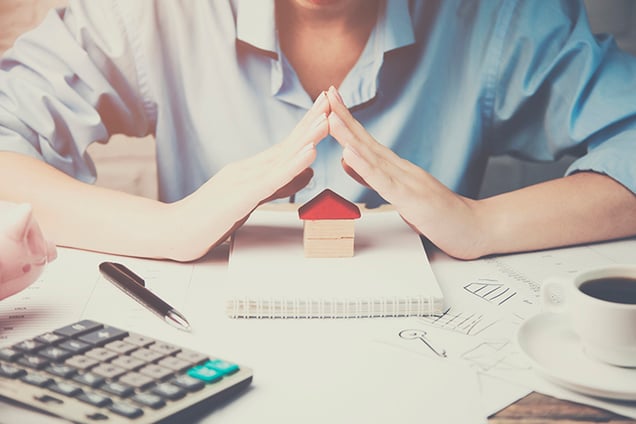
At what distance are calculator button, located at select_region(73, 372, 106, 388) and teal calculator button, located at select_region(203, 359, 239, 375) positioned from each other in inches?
3.0

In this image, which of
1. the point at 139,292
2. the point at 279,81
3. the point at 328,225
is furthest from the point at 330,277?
the point at 279,81

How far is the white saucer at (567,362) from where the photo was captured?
1.75ft

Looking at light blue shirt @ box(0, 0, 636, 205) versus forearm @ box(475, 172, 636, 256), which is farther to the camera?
light blue shirt @ box(0, 0, 636, 205)

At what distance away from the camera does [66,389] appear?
506 mm

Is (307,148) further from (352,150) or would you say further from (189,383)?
(189,383)

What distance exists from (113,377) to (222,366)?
77mm

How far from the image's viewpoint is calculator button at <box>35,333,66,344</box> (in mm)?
571

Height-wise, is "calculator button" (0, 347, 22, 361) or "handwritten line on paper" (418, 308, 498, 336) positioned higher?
"handwritten line on paper" (418, 308, 498, 336)

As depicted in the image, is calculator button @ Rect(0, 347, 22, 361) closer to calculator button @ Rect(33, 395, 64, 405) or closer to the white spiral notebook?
calculator button @ Rect(33, 395, 64, 405)

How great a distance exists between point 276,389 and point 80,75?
0.68m

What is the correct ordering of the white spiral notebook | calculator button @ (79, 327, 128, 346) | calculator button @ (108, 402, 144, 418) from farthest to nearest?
the white spiral notebook < calculator button @ (79, 327, 128, 346) < calculator button @ (108, 402, 144, 418)

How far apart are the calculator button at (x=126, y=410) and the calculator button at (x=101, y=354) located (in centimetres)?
7

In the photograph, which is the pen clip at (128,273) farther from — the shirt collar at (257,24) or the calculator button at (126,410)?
the shirt collar at (257,24)

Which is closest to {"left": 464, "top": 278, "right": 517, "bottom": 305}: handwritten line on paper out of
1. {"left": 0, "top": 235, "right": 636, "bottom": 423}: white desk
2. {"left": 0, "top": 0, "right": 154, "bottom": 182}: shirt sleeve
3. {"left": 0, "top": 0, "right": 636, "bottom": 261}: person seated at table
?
{"left": 0, "top": 235, "right": 636, "bottom": 423}: white desk
